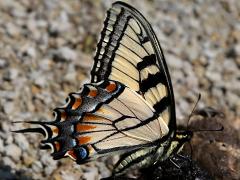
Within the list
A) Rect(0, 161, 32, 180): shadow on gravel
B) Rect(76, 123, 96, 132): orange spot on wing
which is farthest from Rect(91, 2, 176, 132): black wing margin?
Rect(0, 161, 32, 180): shadow on gravel

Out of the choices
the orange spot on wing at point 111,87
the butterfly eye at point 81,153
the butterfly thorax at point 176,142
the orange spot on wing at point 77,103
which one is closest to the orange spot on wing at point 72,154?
the butterfly eye at point 81,153

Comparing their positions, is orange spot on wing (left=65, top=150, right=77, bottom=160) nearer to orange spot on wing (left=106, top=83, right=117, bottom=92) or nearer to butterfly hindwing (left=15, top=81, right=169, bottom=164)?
butterfly hindwing (left=15, top=81, right=169, bottom=164)

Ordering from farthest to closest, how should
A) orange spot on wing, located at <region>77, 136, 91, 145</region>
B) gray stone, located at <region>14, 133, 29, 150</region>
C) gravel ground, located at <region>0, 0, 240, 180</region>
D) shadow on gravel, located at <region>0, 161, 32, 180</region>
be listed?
1. gray stone, located at <region>14, 133, 29, 150</region>
2. gravel ground, located at <region>0, 0, 240, 180</region>
3. shadow on gravel, located at <region>0, 161, 32, 180</region>
4. orange spot on wing, located at <region>77, 136, 91, 145</region>

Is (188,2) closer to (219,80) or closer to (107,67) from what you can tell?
(219,80)

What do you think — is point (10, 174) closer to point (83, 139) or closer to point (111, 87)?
point (83, 139)

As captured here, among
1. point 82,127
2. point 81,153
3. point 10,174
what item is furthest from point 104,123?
point 10,174

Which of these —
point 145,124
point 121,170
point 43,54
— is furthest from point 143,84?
point 43,54
